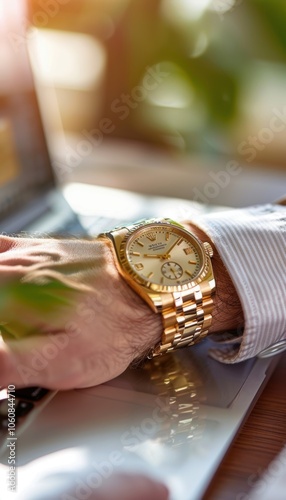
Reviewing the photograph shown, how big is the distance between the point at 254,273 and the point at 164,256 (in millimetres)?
85

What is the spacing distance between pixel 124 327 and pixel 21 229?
34 cm

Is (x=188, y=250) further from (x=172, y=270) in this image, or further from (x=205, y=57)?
(x=205, y=57)

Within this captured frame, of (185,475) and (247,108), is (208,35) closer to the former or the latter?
(247,108)

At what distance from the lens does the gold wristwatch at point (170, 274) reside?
0.55m

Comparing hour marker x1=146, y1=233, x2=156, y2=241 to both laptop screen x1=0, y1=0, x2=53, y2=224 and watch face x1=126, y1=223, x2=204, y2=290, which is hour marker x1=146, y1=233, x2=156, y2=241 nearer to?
watch face x1=126, y1=223, x2=204, y2=290

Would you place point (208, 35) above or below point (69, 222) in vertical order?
above

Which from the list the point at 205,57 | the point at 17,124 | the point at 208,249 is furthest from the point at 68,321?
the point at 205,57

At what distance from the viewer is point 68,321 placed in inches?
20.9

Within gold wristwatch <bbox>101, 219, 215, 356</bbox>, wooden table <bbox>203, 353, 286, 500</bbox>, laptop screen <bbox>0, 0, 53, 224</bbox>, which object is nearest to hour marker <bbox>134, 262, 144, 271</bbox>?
gold wristwatch <bbox>101, 219, 215, 356</bbox>

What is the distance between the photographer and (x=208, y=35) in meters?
1.19

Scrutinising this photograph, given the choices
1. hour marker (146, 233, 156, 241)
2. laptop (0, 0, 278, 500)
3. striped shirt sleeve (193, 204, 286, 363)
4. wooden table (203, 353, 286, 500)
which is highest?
hour marker (146, 233, 156, 241)

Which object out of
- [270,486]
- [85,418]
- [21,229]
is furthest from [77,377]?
[21,229]

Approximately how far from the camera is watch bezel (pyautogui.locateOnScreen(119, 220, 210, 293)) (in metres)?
0.55

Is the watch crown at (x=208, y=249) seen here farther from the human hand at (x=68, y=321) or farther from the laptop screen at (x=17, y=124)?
the laptop screen at (x=17, y=124)
